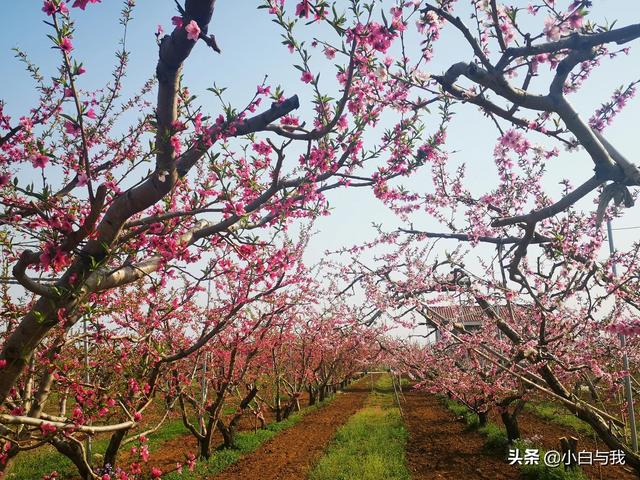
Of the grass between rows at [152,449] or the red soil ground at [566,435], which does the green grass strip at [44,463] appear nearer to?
the grass between rows at [152,449]

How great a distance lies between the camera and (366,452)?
424 inches

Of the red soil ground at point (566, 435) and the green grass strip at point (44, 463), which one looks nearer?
the red soil ground at point (566, 435)

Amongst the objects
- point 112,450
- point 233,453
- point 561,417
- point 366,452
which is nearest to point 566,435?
point 561,417

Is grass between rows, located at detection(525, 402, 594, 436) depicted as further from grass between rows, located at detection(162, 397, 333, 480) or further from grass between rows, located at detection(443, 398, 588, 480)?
grass between rows, located at detection(162, 397, 333, 480)

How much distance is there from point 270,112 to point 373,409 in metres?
19.4

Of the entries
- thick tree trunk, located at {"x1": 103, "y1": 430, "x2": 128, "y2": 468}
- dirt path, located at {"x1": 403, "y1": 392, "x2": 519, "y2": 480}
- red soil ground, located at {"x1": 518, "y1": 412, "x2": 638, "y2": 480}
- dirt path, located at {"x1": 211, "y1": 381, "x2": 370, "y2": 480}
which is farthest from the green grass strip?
red soil ground, located at {"x1": 518, "y1": 412, "x2": 638, "y2": 480}

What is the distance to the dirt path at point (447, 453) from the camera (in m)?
8.95

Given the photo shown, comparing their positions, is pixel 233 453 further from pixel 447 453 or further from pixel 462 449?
pixel 462 449

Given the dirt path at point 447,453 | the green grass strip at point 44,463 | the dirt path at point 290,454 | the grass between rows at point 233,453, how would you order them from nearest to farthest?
the dirt path at point 447,453 < the grass between rows at point 233,453 < the dirt path at point 290,454 < the green grass strip at point 44,463

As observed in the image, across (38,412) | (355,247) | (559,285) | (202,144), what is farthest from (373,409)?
(202,144)

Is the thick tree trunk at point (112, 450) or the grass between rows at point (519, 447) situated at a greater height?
the thick tree trunk at point (112, 450)

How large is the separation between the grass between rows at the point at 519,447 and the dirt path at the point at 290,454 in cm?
467

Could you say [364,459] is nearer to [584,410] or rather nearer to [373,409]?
[584,410]

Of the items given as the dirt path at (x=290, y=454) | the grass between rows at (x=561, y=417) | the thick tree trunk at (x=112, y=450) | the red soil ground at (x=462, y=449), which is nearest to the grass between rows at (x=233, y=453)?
the dirt path at (x=290, y=454)
